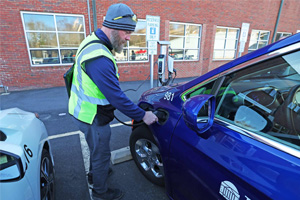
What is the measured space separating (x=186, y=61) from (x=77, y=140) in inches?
Answer: 326

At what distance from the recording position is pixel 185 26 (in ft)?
31.0

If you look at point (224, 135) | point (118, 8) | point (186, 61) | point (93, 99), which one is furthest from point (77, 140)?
point (186, 61)

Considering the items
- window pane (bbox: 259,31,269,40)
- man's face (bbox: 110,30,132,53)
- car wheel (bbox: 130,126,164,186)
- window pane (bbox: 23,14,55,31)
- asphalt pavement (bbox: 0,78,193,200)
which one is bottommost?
asphalt pavement (bbox: 0,78,193,200)

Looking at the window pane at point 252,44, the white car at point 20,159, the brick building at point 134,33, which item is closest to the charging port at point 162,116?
the white car at point 20,159

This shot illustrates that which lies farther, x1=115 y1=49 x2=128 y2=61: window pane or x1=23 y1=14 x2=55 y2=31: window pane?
x1=115 y1=49 x2=128 y2=61: window pane

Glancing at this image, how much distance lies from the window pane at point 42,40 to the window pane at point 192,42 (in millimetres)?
6904

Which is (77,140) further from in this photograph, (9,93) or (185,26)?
(185,26)

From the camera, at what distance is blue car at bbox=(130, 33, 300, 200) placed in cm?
92

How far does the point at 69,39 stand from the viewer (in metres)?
7.50

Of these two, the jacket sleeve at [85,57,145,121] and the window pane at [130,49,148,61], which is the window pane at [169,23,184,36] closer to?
the window pane at [130,49,148,61]

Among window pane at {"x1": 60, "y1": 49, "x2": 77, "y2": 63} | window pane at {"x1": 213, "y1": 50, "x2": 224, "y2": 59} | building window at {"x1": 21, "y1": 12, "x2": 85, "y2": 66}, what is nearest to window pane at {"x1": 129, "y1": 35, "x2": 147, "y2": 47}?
building window at {"x1": 21, "y1": 12, "x2": 85, "y2": 66}

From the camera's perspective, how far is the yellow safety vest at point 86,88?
1.45 m

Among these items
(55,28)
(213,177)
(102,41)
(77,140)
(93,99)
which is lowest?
(77,140)

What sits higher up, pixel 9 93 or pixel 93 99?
pixel 93 99
